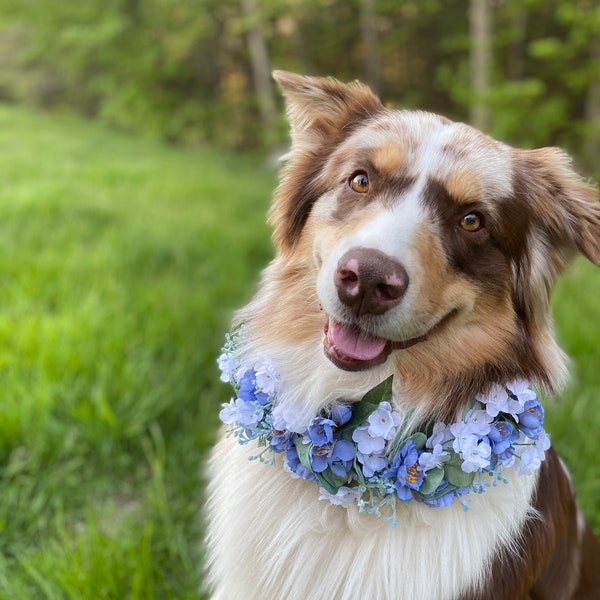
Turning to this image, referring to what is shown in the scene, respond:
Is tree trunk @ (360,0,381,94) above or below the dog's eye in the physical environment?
below

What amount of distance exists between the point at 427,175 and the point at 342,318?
557 mm

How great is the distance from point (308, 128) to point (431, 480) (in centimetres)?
140

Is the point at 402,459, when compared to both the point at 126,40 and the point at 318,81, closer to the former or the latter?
the point at 318,81

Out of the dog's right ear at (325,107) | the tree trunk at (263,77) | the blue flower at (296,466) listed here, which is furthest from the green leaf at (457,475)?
the tree trunk at (263,77)

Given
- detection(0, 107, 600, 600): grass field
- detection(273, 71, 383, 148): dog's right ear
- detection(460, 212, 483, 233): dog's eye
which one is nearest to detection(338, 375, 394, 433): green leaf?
detection(460, 212, 483, 233): dog's eye

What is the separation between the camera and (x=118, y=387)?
3.62m

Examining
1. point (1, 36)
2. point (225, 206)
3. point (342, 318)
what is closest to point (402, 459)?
point (342, 318)

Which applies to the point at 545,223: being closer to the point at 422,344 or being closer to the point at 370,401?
the point at 422,344

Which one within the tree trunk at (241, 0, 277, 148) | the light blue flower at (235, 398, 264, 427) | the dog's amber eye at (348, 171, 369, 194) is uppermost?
the dog's amber eye at (348, 171, 369, 194)

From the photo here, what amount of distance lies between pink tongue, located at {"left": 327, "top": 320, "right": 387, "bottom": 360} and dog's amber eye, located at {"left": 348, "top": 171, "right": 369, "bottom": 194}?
0.49 meters

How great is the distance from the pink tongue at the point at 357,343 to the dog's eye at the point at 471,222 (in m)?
0.47

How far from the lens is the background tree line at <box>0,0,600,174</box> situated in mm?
9297

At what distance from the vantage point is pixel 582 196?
2.11 m

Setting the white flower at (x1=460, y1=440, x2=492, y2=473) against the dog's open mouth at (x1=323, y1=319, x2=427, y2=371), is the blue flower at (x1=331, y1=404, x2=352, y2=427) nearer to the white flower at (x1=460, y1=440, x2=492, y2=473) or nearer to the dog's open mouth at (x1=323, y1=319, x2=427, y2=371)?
the dog's open mouth at (x1=323, y1=319, x2=427, y2=371)
